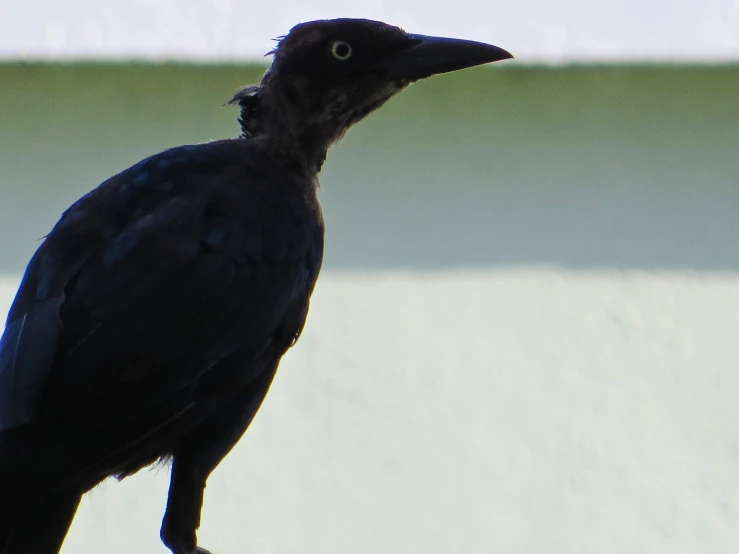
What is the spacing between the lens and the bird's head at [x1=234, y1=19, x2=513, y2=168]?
2869mm

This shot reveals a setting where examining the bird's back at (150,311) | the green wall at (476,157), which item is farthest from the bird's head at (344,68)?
the green wall at (476,157)

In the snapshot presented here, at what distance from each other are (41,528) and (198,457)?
0.37m

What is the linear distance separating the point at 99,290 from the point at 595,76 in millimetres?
2251

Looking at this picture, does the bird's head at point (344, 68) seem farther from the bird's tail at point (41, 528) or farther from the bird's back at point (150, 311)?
the bird's tail at point (41, 528)

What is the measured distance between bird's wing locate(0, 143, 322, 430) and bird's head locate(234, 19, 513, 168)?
8.6 inches

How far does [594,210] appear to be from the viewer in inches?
165

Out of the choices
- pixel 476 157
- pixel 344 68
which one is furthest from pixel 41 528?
pixel 476 157

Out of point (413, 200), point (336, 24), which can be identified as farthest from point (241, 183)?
point (413, 200)

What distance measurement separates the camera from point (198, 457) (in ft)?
8.56

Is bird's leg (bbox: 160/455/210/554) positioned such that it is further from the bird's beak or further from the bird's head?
the bird's beak

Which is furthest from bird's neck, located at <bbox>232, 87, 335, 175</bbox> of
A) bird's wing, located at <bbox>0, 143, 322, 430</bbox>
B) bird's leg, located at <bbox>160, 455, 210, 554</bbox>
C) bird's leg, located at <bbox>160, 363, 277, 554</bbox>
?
bird's leg, located at <bbox>160, 455, 210, 554</bbox>

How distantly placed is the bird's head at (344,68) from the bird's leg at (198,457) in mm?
599

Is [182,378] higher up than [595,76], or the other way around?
[595,76]

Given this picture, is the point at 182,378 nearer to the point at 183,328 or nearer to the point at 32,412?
the point at 183,328
